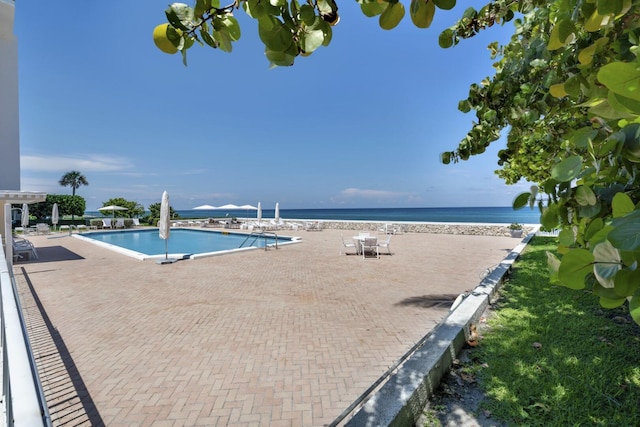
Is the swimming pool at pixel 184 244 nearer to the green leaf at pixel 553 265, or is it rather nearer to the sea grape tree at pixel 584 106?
the sea grape tree at pixel 584 106

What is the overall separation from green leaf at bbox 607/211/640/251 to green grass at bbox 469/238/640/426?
3.02 meters

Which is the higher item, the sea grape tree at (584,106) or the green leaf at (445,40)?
the green leaf at (445,40)

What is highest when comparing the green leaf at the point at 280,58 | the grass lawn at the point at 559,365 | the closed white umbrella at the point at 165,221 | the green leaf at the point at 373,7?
the green leaf at the point at 373,7

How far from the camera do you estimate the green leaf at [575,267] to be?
2.16 ft

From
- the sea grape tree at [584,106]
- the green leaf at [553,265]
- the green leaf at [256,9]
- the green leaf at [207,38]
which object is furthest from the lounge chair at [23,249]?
the green leaf at [553,265]

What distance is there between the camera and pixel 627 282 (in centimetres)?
60

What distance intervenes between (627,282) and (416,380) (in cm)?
289

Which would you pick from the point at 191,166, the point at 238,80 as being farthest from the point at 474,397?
the point at 191,166

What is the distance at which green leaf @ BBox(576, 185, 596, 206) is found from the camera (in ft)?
2.94

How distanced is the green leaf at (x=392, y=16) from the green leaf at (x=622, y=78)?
55 centimetres

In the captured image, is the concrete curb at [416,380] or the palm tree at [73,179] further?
the palm tree at [73,179]

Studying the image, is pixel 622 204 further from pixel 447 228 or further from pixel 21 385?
pixel 447 228

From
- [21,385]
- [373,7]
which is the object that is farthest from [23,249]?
[373,7]

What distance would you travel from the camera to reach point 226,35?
1.01m
